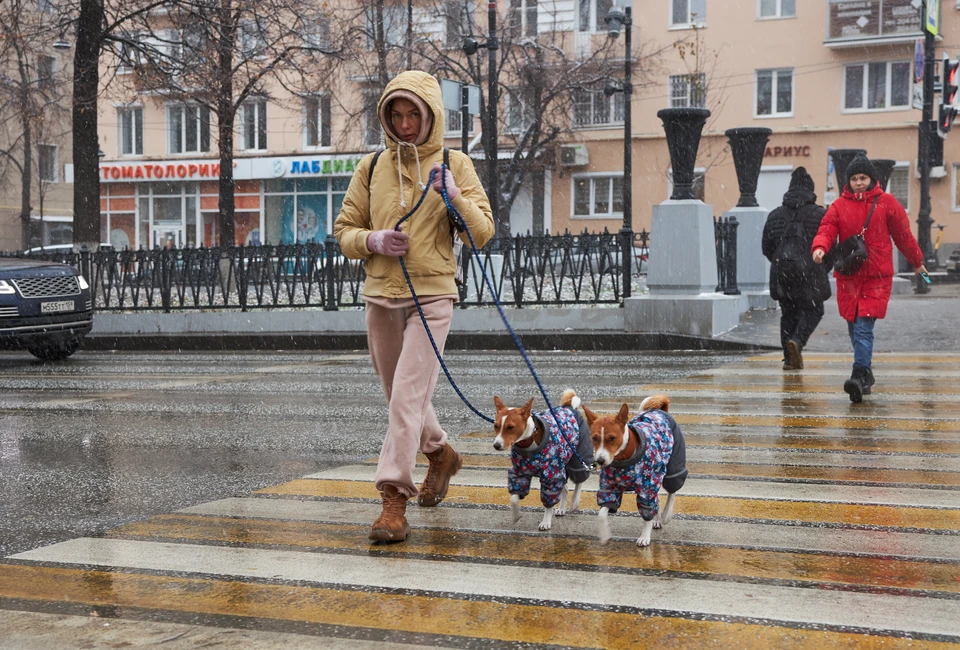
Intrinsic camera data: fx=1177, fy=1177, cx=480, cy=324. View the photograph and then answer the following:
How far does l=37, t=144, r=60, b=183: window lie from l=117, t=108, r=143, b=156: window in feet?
11.0

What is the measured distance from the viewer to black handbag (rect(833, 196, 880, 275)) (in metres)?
9.23

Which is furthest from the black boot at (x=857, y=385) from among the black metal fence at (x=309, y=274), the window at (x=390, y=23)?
the window at (x=390, y=23)

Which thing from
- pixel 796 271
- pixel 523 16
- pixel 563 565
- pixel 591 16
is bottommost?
pixel 563 565

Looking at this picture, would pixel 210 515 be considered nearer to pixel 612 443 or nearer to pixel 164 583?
pixel 164 583

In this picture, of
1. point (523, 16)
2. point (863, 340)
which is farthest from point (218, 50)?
point (523, 16)

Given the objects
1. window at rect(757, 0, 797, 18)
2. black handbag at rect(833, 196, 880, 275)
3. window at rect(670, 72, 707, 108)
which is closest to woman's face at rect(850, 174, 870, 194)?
black handbag at rect(833, 196, 880, 275)

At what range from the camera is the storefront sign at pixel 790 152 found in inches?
1657

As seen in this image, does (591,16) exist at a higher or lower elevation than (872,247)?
higher

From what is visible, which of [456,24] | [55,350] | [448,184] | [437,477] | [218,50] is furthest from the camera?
[456,24]

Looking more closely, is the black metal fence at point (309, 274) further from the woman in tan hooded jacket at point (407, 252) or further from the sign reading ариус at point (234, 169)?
the sign reading ариус at point (234, 169)

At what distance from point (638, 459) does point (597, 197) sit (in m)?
41.8

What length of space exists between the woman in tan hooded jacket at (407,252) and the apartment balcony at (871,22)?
1514 inches

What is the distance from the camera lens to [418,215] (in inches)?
207

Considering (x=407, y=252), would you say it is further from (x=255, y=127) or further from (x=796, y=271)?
(x=255, y=127)
